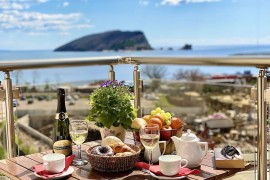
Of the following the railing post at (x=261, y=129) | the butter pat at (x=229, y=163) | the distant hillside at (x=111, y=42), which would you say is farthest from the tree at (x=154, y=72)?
the distant hillside at (x=111, y=42)

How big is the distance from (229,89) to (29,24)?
975 inches

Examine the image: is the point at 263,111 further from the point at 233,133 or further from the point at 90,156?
the point at 233,133

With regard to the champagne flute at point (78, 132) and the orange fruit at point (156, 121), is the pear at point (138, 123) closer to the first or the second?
the orange fruit at point (156, 121)

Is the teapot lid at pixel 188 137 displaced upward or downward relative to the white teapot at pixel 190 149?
upward

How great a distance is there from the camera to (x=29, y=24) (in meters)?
30.6

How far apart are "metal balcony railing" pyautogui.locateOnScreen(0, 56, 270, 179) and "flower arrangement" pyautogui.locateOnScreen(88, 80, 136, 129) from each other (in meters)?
0.62

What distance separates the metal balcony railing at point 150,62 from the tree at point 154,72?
6.18 m

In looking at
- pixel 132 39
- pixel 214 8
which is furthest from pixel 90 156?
pixel 214 8

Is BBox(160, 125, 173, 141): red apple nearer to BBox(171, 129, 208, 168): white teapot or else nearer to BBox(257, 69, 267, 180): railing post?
BBox(171, 129, 208, 168): white teapot

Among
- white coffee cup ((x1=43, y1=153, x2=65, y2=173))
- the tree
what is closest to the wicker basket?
white coffee cup ((x1=43, y1=153, x2=65, y2=173))

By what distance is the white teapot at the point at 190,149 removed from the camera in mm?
1594

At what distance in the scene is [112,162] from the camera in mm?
1524

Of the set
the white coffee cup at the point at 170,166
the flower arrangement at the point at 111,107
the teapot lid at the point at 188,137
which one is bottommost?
the white coffee cup at the point at 170,166

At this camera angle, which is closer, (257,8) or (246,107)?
(246,107)
